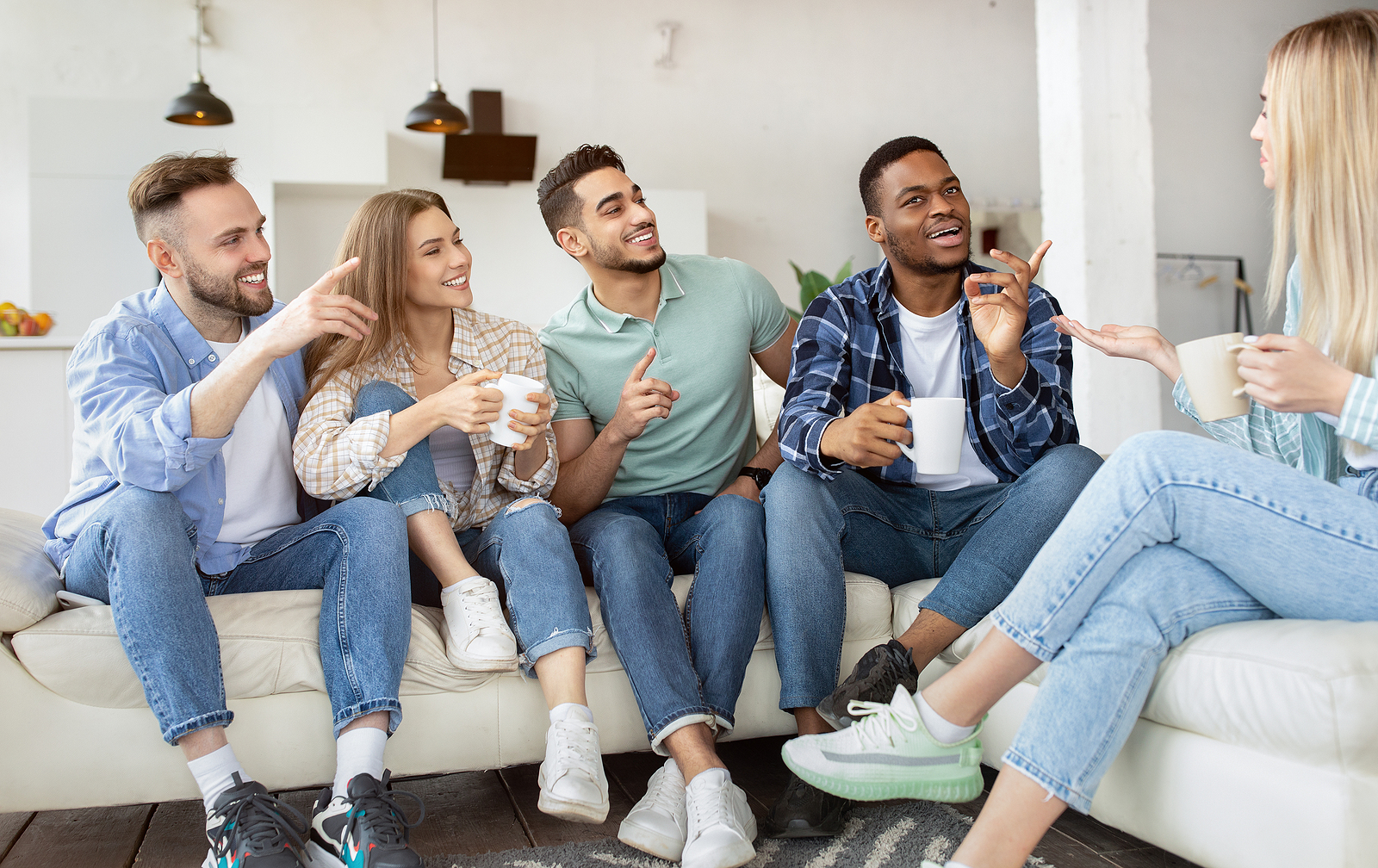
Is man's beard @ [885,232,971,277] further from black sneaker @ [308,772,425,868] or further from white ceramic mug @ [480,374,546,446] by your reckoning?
black sneaker @ [308,772,425,868]

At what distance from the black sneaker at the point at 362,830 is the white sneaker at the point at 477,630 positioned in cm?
21

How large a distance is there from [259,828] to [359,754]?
0.16 m

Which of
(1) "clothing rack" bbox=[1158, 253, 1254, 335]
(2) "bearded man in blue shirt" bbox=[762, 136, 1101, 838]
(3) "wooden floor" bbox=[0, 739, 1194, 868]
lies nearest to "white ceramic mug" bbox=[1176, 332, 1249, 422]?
(2) "bearded man in blue shirt" bbox=[762, 136, 1101, 838]

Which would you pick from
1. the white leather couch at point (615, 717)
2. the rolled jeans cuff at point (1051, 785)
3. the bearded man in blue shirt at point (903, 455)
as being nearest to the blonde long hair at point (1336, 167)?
the white leather couch at point (615, 717)

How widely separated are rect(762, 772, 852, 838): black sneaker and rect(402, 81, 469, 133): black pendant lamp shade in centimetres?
377

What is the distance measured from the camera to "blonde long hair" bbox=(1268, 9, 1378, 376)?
1.13 m

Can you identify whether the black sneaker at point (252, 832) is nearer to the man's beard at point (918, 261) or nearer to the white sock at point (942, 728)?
the white sock at point (942, 728)

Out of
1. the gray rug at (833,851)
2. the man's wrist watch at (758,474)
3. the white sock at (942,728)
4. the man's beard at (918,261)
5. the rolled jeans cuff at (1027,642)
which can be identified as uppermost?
the man's beard at (918,261)

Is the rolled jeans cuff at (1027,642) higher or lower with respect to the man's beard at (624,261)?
lower

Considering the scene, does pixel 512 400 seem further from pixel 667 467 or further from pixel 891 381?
pixel 891 381

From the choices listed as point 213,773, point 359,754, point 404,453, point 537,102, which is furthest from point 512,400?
point 537,102

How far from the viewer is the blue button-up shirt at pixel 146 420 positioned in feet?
4.56

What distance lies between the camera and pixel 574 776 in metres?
1.33

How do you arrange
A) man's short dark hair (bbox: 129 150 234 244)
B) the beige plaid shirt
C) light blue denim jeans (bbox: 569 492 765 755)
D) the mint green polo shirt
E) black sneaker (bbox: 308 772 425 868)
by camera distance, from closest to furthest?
black sneaker (bbox: 308 772 425 868) < light blue denim jeans (bbox: 569 492 765 755) < the beige plaid shirt < man's short dark hair (bbox: 129 150 234 244) < the mint green polo shirt
